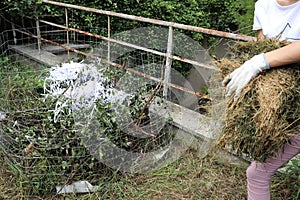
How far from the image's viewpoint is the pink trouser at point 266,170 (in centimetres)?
155

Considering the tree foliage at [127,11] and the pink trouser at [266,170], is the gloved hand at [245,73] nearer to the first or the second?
the pink trouser at [266,170]

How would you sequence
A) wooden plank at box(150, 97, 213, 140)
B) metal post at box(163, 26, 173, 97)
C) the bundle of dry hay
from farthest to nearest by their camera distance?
metal post at box(163, 26, 173, 97) → wooden plank at box(150, 97, 213, 140) → the bundle of dry hay

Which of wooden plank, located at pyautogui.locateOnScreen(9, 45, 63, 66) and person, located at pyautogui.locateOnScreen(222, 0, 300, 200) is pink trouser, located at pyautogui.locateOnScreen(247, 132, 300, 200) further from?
wooden plank, located at pyautogui.locateOnScreen(9, 45, 63, 66)

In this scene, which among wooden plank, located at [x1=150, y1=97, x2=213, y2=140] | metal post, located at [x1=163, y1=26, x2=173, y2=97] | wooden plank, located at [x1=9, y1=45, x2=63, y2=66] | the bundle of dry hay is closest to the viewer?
the bundle of dry hay

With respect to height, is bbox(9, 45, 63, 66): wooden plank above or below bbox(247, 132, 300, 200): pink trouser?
below

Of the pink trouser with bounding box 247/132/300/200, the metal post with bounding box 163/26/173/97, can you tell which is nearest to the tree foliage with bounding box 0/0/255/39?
the metal post with bounding box 163/26/173/97

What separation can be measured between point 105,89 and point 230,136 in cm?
145

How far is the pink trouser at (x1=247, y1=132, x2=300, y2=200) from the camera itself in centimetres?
155

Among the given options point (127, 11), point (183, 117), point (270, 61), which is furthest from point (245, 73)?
point (127, 11)

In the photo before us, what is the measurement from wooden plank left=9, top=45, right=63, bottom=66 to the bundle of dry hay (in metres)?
3.21

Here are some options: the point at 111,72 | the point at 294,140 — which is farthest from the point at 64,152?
the point at 294,140

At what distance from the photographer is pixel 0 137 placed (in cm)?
257

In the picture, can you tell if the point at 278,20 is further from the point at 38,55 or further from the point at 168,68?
the point at 38,55

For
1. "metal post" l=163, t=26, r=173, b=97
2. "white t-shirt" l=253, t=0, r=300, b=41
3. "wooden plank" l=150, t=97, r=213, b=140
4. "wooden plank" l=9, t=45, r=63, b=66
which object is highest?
"white t-shirt" l=253, t=0, r=300, b=41
